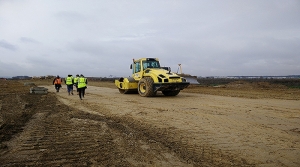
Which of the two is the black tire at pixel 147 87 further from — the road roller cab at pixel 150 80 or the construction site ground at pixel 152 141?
the construction site ground at pixel 152 141

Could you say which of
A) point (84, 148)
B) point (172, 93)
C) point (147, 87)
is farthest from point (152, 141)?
point (172, 93)

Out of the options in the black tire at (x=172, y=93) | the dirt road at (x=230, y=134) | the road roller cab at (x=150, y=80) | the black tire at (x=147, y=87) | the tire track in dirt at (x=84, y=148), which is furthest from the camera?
the black tire at (x=172, y=93)

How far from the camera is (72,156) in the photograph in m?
4.03

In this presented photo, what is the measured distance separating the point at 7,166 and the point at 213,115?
6.31 metres

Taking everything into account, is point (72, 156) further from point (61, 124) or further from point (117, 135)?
point (61, 124)

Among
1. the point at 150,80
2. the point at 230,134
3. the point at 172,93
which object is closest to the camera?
the point at 230,134

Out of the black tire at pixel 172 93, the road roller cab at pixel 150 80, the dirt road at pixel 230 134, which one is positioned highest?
the road roller cab at pixel 150 80

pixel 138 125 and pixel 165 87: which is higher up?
pixel 165 87

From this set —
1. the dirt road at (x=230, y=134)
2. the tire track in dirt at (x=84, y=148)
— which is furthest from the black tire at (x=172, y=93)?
the tire track in dirt at (x=84, y=148)

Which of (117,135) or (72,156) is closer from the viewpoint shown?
(72,156)

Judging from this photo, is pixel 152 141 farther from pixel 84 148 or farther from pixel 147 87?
pixel 147 87

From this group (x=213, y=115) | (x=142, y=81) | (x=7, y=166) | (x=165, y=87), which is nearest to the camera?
(x=7, y=166)

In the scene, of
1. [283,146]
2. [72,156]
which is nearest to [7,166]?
[72,156]

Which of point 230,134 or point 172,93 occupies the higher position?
point 172,93
